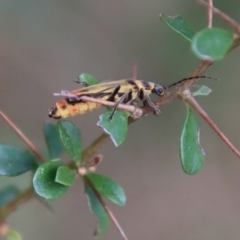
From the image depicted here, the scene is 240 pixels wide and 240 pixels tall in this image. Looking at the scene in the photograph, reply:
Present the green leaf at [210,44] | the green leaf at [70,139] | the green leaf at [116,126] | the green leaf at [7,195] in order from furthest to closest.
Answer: the green leaf at [7,195], the green leaf at [70,139], the green leaf at [116,126], the green leaf at [210,44]

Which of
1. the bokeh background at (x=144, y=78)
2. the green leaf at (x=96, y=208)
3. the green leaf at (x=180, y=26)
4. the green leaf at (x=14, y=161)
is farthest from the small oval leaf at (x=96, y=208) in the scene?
the bokeh background at (x=144, y=78)

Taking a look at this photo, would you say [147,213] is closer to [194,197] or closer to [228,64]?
[194,197]

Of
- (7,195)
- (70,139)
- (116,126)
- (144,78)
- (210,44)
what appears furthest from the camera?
(144,78)

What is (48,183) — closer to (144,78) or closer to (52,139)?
(52,139)

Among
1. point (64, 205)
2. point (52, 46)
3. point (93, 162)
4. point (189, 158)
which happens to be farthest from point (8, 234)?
point (52, 46)

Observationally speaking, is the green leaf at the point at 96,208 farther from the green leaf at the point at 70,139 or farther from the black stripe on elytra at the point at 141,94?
the black stripe on elytra at the point at 141,94

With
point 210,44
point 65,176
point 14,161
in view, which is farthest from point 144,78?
point 210,44
